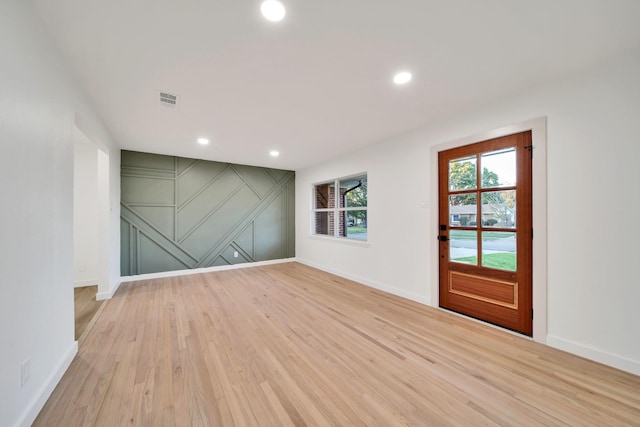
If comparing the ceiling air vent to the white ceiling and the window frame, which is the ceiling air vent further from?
the window frame

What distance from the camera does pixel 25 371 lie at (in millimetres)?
1409

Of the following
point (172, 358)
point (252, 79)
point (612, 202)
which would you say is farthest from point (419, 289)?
point (252, 79)

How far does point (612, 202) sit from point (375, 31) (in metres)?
2.39

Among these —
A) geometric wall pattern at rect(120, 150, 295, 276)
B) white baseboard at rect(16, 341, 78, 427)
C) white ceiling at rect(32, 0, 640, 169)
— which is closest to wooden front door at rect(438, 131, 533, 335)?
white ceiling at rect(32, 0, 640, 169)

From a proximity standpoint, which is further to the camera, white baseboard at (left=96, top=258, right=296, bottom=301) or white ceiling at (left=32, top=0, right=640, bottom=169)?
white baseboard at (left=96, top=258, right=296, bottom=301)

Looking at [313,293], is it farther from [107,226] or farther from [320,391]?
[107,226]

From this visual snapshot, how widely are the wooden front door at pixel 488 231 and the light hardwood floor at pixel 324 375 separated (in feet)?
0.99

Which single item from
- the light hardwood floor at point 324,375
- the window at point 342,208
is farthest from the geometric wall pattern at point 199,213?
the light hardwood floor at point 324,375

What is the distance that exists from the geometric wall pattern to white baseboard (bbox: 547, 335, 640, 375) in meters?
5.33

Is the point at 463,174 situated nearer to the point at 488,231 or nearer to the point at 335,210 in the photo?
the point at 488,231

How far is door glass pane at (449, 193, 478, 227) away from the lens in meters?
2.90

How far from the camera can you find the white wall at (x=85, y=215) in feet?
14.0

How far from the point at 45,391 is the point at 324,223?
4.89m

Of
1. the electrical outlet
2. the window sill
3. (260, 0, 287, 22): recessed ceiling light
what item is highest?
(260, 0, 287, 22): recessed ceiling light
